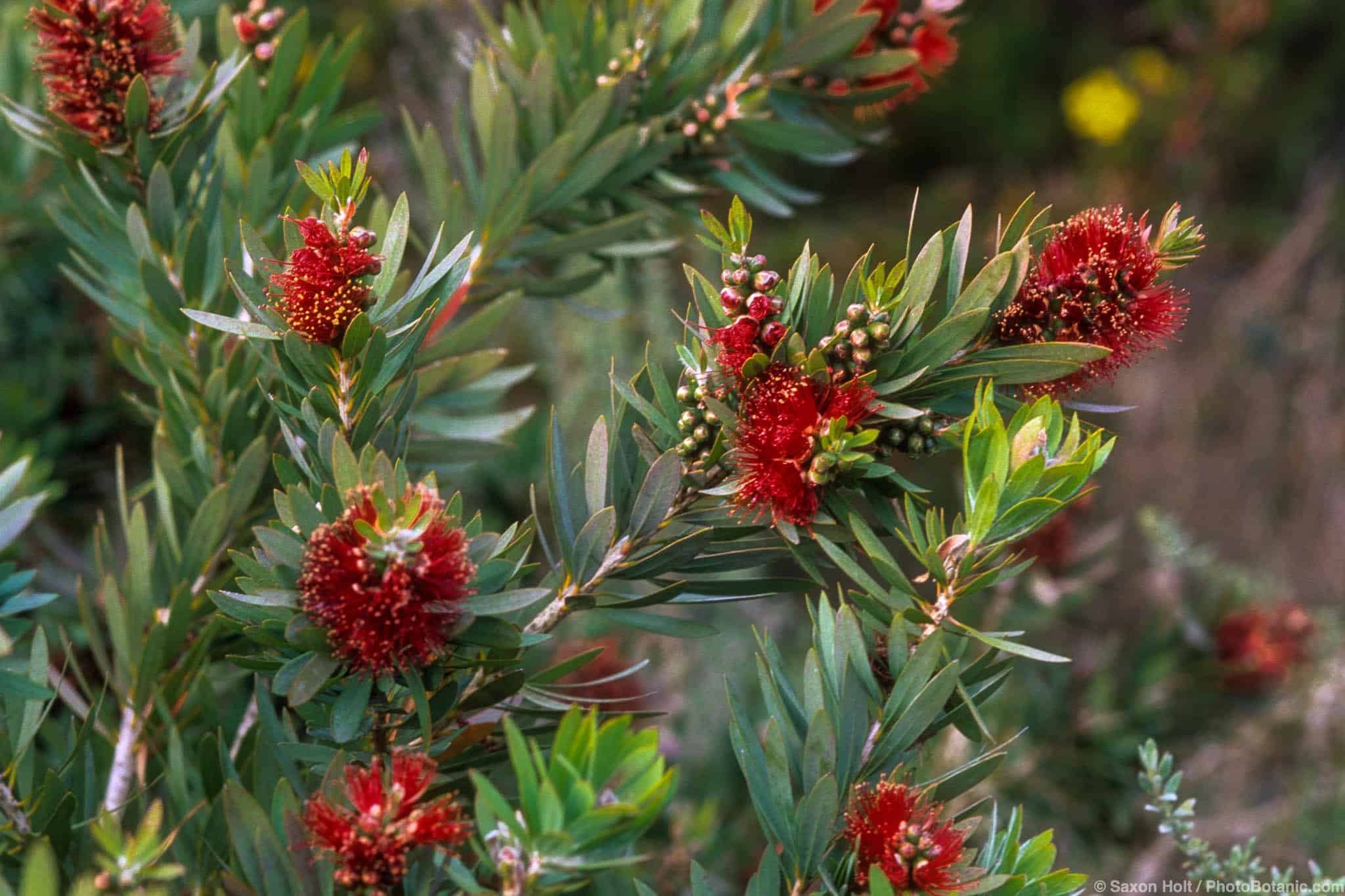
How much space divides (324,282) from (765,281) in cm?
21

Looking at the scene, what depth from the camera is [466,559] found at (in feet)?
1.52

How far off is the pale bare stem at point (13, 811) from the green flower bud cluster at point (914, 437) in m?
0.47

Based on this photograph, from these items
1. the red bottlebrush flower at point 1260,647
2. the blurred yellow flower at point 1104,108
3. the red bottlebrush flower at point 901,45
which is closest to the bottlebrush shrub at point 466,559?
the red bottlebrush flower at point 901,45

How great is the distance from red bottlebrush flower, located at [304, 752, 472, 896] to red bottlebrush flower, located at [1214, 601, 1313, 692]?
42.0 inches

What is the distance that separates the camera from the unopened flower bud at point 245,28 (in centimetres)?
78

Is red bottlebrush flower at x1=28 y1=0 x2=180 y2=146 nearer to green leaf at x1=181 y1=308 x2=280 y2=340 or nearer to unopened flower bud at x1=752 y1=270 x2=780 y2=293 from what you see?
green leaf at x1=181 y1=308 x2=280 y2=340

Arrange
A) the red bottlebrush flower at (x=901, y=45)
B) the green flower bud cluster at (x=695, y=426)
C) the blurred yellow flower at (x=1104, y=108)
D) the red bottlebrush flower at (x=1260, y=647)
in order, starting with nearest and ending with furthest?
the green flower bud cluster at (x=695, y=426) < the red bottlebrush flower at (x=901, y=45) < the red bottlebrush flower at (x=1260, y=647) < the blurred yellow flower at (x=1104, y=108)

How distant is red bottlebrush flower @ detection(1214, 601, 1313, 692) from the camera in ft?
3.98

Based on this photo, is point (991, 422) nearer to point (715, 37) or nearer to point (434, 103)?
point (715, 37)

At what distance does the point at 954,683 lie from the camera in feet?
1.67

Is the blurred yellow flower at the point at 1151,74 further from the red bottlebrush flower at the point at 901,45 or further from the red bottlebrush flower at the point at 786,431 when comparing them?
the red bottlebrush flower at the point at 786,431

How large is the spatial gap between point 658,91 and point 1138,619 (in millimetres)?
2483

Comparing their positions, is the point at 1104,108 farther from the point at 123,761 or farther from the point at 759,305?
the point at 123,761

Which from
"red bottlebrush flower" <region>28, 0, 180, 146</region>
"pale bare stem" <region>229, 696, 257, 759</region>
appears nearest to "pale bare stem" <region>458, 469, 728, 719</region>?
"pale bare stem" <region>229, 696, 257, 759</region>
